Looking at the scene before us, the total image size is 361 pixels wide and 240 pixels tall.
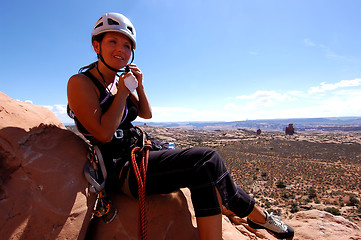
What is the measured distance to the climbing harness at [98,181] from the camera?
2151mm

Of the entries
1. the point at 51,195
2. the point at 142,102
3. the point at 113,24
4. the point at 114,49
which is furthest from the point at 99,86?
the point at 51,195

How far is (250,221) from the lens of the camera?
2.76m

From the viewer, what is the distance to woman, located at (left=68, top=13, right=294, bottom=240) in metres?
2.02

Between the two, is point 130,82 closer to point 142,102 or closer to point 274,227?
point 142,102

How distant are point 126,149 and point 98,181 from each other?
485 mm

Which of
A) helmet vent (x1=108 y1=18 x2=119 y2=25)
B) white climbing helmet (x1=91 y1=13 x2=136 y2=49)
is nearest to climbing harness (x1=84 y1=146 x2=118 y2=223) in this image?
white climbing helmet (x1=91 y1=13 x2=136 y2=49)

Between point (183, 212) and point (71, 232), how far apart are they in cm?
146

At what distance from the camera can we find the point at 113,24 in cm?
238

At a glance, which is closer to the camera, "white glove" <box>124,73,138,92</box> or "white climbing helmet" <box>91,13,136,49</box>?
"white glove" <box>124,73,138,92</box>

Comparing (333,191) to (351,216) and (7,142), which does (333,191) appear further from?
(7,142)

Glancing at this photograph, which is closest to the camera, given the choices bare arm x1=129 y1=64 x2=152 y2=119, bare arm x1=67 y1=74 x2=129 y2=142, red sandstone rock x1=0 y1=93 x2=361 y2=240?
red sandstone rock x1=0 y1=93 x2=361 y2=240

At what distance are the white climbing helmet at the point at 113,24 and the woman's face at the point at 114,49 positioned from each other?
6cm

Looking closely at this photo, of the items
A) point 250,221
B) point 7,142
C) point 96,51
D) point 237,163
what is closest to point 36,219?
point 7,142

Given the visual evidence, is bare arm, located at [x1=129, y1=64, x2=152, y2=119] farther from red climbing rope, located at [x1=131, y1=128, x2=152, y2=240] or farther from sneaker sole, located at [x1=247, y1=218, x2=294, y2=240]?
sneaker sole, located at [x1=247, y1=218, x2=294, y2=240]
